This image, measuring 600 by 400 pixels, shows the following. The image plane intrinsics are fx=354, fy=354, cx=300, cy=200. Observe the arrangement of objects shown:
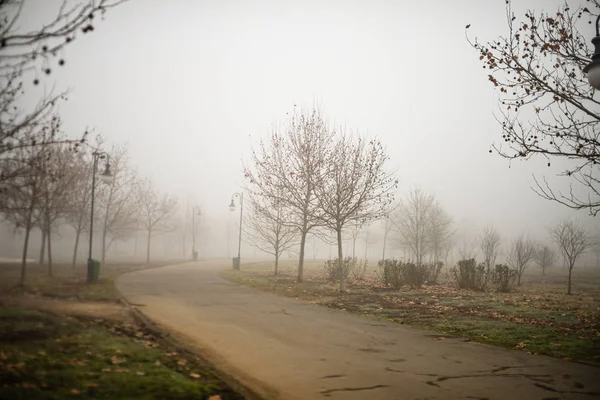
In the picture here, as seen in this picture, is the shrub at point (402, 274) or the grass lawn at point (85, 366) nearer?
the grass lawn at point (85, 366)

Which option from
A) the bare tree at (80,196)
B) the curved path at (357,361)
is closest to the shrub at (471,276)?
the curved path at (357,361)

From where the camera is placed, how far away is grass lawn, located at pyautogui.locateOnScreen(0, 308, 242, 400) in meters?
3.77

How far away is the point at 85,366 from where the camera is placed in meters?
4.60

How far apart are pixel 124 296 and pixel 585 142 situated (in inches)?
556

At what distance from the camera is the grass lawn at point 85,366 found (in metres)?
3.77

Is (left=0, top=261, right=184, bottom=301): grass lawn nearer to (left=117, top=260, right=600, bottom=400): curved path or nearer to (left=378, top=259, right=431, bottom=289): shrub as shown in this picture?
(left=117, top=260, right=600, bottom=400): curved path

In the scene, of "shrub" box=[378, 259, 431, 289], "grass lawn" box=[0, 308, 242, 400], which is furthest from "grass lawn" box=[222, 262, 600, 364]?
"grass lawn" box=[0, 308, 242, 400]

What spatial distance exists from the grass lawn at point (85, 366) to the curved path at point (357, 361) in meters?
0.71

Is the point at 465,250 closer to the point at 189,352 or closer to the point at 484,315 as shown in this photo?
the point at 484,315

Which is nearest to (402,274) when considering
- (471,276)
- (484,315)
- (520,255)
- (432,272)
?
(471,276)

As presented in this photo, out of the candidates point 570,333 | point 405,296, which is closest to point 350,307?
point 405,296

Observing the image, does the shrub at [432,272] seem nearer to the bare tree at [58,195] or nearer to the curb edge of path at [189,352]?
the curb edge of path at [189,352]

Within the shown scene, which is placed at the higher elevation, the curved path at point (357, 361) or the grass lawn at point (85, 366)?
the grass lawn at point (85, 366)

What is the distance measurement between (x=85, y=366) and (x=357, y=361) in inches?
161
